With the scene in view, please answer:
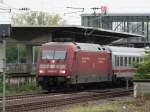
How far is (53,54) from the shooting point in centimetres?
3366

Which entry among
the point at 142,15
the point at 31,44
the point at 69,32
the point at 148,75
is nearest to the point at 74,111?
the point at 148,75

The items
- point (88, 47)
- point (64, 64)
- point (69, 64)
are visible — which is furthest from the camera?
point (88, 47)

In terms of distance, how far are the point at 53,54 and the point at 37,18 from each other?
6137 cm

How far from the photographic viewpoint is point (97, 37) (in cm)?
5044

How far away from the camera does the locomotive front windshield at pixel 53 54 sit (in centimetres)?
3338

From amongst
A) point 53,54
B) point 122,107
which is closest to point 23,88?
point 53,54

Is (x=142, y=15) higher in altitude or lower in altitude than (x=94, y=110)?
higher

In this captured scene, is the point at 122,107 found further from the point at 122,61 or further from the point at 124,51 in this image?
the point at 124,51

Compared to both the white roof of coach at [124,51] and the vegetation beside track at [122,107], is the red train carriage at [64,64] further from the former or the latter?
the vegetation beside track at [122,107]

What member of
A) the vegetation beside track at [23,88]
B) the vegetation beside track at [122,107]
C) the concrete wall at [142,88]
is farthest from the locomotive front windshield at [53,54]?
the vegetation beside track at [122,107]

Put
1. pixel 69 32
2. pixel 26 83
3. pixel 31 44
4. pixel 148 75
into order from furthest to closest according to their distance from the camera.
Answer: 1. pixel 31 44
2. pixel 69 32
3. pixel 26 83
4. pixel 148 75

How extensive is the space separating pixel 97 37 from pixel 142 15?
39.7 metres

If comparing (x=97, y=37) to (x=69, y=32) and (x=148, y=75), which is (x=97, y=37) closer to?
(x=69, y=32)

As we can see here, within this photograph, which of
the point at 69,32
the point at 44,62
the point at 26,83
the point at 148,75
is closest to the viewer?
the point at 148,75
